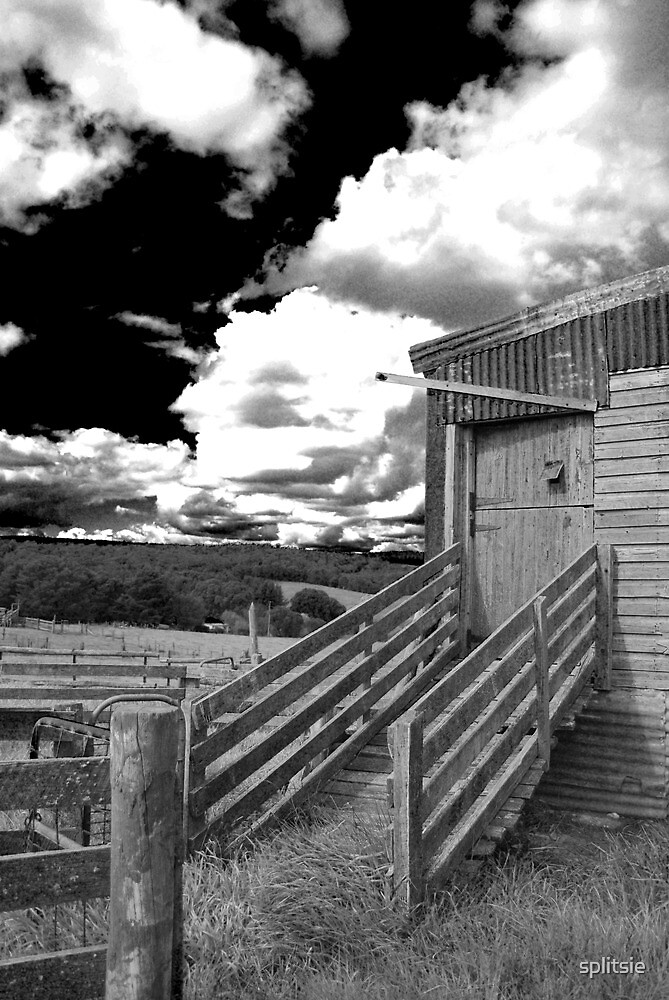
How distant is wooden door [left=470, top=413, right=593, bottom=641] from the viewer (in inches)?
399

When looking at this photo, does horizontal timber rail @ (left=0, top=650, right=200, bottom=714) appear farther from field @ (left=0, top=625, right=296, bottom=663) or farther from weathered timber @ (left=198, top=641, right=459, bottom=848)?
field @ (left=0, top=625, right=296, bottom=663)

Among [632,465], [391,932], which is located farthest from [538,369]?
[391,932]

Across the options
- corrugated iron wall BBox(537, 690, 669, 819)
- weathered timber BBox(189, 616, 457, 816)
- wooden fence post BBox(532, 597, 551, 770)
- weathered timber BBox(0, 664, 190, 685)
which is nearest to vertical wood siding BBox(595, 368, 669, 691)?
corrugated iron wall BBox(537, 690, 669, 819)

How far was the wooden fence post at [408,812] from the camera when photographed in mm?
5250

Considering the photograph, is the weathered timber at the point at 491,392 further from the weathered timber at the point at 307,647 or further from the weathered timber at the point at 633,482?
the weathered timber at the point at 307,647

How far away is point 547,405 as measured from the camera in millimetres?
10242

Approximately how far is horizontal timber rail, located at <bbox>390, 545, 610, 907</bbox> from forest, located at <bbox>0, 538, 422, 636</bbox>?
246ft

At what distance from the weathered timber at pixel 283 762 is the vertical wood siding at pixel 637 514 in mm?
2401

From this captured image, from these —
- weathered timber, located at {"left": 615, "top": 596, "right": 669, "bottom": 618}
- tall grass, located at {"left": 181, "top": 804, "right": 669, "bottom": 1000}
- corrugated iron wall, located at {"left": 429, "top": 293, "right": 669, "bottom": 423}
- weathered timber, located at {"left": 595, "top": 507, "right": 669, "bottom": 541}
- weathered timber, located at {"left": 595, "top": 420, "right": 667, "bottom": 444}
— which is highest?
corrugated iron wall, located at {"left": 429, "top": 293, "right": 669, "bottom": 423}

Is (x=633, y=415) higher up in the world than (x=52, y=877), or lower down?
higher up

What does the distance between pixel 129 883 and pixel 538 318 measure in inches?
346

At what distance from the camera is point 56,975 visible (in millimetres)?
3447

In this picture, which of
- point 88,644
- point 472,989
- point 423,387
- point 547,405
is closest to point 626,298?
point 547,405

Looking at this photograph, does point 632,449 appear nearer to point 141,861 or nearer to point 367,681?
point 367,681
